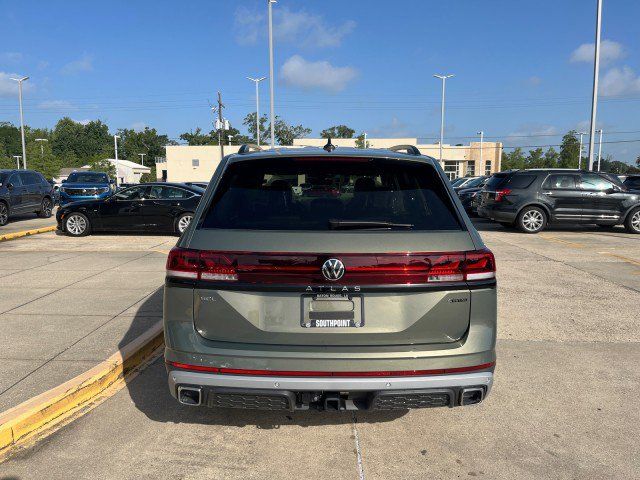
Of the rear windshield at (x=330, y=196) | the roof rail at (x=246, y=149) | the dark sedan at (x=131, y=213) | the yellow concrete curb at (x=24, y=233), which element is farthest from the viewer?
the dark sedan at (x=131, y=213)

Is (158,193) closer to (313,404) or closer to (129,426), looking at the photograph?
(129,426)

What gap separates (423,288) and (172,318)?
141cm

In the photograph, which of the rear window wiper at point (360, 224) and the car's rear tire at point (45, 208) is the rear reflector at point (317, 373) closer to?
the rear window wiper at point (360, 224)

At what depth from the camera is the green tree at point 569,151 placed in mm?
78250

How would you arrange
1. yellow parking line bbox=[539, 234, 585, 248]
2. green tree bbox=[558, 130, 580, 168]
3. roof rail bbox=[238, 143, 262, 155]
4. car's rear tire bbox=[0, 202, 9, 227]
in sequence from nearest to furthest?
roof rail bbox=[238, 143, 262, 155] → yellow parking line bbox=[539, 234, 585, 248] → car's rear tire bbox=[0, 202, 9, 227] → green tree bbox=[558, 130, 580, 168]

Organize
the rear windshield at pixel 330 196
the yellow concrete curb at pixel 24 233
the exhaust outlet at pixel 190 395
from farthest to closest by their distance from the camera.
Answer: the yellow concrete curb at pixel 24 233
the rear windshield at pixel 330 196
the exhaust outlet at pixel 190 395

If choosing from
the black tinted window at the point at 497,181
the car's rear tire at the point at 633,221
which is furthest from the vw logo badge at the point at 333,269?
the car's rear tire at the point at 633,221

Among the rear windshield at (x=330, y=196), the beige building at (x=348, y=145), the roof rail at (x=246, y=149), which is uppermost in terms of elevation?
the beige building at (x=348, y=145)

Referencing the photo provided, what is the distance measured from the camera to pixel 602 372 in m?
4.58

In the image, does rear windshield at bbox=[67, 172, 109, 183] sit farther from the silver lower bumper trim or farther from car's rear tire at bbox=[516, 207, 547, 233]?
the silver lower bumper trim

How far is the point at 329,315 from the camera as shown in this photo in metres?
2.81

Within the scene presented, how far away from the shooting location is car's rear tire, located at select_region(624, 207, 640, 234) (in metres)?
14.5

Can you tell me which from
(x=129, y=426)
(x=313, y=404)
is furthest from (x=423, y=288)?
(x=129, y=426)

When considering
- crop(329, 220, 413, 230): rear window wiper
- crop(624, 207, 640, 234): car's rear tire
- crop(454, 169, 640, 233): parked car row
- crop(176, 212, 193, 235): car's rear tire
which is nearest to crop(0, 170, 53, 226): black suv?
crop(176, 212, 193, 235): car's rear tire
